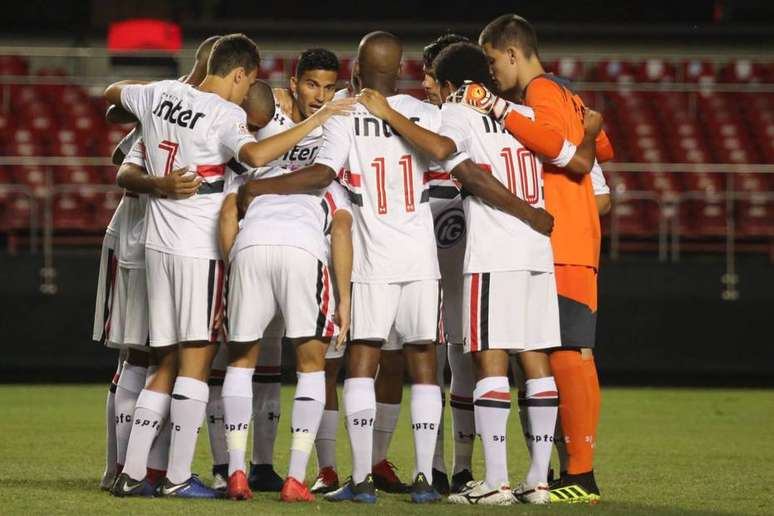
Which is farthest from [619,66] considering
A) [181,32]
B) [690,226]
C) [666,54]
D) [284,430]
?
[284,430]

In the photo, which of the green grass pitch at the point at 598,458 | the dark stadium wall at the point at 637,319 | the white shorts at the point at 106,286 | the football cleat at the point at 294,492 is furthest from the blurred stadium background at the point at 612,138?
the football cleat at the point at 294,492

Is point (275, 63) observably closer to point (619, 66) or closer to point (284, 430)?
point (619, 66)

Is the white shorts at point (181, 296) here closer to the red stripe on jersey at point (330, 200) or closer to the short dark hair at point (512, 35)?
the red stripe on jersey at point (330, 200)

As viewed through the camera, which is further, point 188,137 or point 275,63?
point 275,63

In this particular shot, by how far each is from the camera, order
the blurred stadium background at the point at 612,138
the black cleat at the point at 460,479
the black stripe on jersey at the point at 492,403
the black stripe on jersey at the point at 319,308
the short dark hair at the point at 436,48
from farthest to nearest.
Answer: the blurred stadium background at the point at 612,138 < the short dark hair at the point at 436,48 < the black cleat at the point at 460,479 < the black stripe on jersey at the point at 492,403 < the black stripe on jersey at the point at 319,308

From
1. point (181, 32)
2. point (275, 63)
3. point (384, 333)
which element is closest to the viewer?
point (384, 333)

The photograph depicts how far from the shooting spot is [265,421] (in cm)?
679

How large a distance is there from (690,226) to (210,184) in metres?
10.2

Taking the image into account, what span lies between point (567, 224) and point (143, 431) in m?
2.26

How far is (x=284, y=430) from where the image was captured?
9852mm

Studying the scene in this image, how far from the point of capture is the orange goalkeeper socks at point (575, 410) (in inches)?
252

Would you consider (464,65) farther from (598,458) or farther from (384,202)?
(598,458)

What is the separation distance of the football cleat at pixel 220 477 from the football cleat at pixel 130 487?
1.41ft

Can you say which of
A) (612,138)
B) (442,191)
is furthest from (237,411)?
(612,138)
